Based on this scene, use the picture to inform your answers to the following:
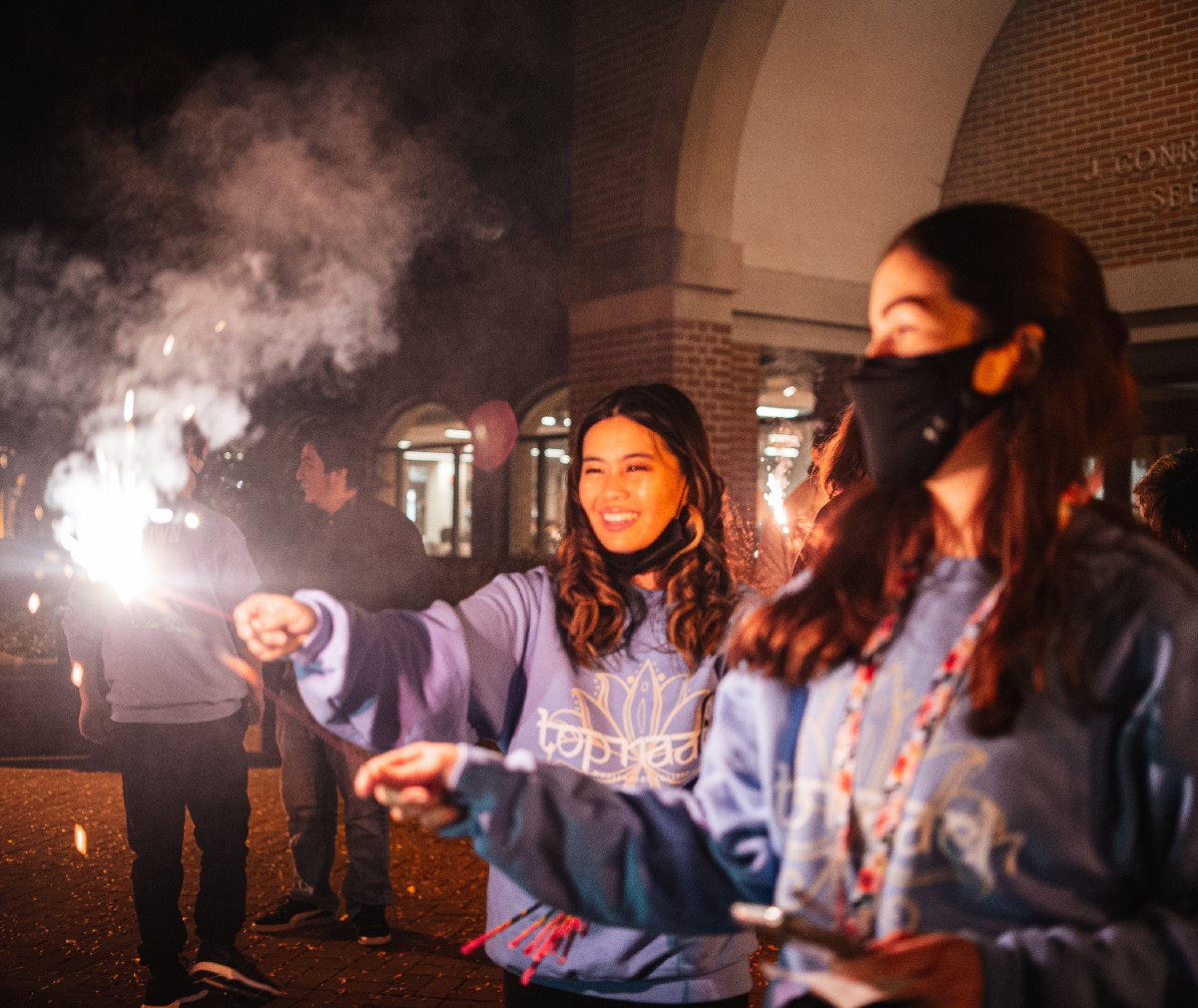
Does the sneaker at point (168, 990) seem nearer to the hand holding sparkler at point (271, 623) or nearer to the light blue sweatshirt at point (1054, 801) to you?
the hand holding sparkler at point (271, 623)

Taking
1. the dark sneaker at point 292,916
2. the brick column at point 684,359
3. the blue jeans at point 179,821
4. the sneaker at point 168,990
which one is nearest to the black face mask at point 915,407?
the blue jeans at point 179,821

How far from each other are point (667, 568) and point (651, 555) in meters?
0.05

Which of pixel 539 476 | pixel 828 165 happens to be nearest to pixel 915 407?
pixel 828 165

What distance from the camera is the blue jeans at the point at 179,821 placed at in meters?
4.85

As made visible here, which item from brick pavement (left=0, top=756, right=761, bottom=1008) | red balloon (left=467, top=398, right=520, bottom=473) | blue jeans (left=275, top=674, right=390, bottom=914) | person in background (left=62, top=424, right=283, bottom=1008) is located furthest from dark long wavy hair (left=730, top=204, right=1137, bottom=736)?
red balloon (left=467, top=398, right=520, bottom=473)

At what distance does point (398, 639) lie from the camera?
2.48 meters

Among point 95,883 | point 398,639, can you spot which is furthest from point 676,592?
point 95,883

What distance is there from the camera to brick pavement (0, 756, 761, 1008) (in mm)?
5164

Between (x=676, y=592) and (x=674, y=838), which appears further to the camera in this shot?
(x=676, y=592)

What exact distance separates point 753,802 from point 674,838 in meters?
0.13

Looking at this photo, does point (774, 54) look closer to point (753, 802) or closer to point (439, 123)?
point (439, 123)

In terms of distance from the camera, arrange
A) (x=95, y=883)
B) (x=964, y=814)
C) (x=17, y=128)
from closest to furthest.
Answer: (x=964, y=814), (x=95, y=883), (x=17, y=128)

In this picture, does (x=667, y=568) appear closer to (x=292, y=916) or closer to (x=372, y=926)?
(x=372, y=926)

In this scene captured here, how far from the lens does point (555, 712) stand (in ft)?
8.63
